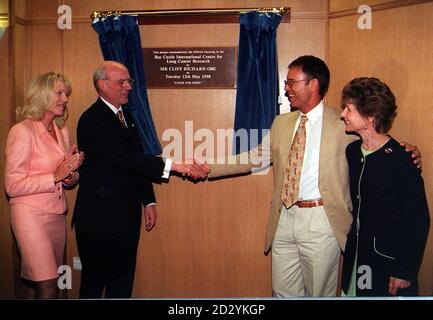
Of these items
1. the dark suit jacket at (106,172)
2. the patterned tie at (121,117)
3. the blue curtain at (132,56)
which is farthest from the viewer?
the blue curtain at (132,56)

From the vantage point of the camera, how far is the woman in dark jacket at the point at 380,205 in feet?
5.14

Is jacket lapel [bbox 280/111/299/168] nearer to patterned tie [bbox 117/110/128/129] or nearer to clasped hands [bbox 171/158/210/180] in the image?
clasped hands [bbox 171/158/210/180]

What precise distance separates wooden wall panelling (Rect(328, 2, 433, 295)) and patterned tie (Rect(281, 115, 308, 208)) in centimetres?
43

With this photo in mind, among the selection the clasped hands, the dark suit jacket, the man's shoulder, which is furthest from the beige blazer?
the man's shoulder

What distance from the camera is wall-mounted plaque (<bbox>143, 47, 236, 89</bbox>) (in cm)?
221

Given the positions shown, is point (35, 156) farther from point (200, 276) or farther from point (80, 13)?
point (200, 276)

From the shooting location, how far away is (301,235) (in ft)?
6.02

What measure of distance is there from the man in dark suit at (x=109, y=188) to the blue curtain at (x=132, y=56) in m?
0.13

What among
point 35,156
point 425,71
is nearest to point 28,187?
point 35,156

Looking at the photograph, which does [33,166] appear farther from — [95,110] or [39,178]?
[95,110]

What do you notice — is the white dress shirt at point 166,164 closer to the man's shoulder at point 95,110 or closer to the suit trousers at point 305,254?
the man's shoulder at point 95,110

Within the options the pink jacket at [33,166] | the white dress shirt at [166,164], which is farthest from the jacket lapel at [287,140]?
the pink jacket at [33,166]
